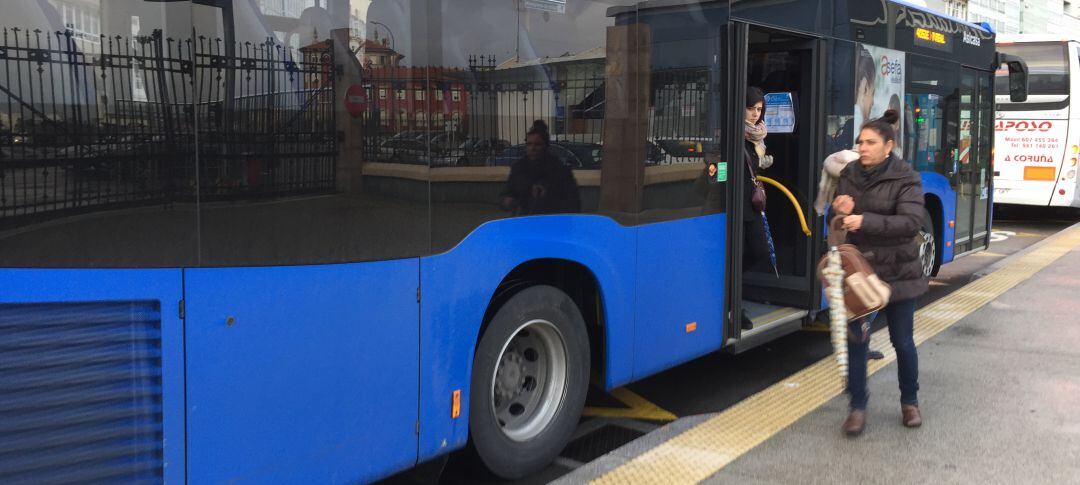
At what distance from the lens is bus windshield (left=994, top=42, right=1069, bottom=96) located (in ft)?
53.2

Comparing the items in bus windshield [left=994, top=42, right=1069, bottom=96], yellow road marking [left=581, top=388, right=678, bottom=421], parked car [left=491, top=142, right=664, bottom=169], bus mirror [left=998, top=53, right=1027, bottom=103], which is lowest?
yellow road marking [left=581, top=388, right=678, bottom=421]

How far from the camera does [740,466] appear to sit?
14.6 feet

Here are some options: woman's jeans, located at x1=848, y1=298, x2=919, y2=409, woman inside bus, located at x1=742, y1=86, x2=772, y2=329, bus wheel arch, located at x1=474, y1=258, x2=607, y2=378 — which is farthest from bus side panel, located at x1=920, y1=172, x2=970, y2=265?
bus wheel arch, located at x1=474, y1=258, x2=607, y2=378

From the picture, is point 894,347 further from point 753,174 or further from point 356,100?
point 356,100

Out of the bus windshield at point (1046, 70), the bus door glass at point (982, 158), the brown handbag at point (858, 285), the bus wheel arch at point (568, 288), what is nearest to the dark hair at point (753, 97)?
the brown handbag at point (858, 285)

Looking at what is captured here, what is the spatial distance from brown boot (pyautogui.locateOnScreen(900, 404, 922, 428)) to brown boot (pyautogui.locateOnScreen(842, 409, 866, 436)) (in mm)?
293

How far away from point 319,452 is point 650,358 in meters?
2.06

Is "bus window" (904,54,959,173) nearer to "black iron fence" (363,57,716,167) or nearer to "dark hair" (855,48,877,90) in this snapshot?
"dark hair" (855,48,877,90)

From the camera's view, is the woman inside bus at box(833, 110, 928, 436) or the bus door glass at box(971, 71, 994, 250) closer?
the woman inside bus at box(833, 110, 928, 436)

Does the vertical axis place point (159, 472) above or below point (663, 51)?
below

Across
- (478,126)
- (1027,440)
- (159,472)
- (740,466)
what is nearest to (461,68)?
(478,126)

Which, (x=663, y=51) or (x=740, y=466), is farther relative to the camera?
(x=663, y=51)

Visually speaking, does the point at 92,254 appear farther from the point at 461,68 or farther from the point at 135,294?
the point at 461,68

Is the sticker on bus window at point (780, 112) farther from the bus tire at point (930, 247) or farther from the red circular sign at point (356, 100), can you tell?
the red circular sign at point (356, 100)
